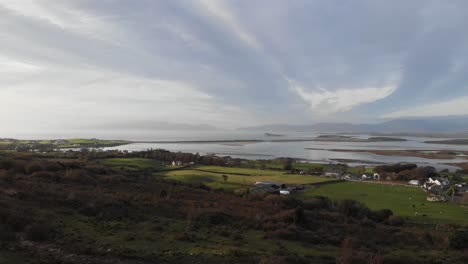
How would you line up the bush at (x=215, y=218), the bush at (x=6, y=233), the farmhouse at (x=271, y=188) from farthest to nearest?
the farmhouse at (x=271, y=188), the bush at (x=215, y=218), the bush at (x=6, y=233)

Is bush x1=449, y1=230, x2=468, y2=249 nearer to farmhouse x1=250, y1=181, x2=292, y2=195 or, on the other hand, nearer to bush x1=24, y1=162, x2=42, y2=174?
farmhouse x1=250, y1=181, x2=292, y2=195

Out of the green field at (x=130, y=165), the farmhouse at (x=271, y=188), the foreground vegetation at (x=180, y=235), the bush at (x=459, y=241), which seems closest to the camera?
the foreground vegetation at (x=180, y=235)

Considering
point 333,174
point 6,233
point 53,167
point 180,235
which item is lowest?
point 333,174

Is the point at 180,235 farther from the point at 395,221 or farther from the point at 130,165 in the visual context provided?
the point at 130,165

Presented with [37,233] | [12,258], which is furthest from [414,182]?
[12,258]

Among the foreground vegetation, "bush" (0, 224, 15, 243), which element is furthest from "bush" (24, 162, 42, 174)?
"bush" (0, 224, 15, 243)

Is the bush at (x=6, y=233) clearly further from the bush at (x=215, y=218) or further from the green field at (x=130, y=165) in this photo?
the green field at (x=130, y=165)

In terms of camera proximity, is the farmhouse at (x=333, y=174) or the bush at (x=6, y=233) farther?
the farmhouse at (x=333, y=174)

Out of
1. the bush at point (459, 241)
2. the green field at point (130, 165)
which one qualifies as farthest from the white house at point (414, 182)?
the green field at point (130, 165)

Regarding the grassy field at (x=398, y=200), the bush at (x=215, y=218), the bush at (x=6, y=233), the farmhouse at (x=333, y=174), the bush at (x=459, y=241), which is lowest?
the grassy field at (x=398, y=200)
